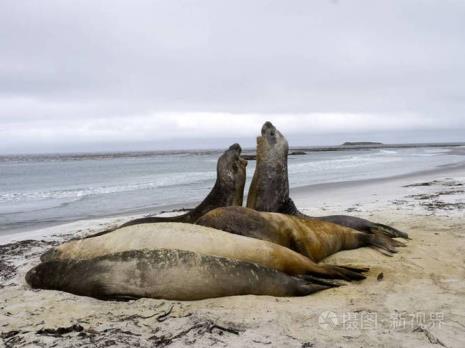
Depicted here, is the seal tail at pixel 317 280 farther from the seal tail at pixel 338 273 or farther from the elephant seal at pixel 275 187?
the elephant seal at pixel 275 187

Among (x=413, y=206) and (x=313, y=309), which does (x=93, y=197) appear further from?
(x=313, y=309)

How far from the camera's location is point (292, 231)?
17.7ft

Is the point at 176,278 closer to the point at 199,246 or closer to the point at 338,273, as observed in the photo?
the point at 199,246

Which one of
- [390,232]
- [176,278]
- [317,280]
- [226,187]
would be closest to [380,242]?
[390,232]

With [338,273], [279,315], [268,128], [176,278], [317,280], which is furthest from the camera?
[268,128]

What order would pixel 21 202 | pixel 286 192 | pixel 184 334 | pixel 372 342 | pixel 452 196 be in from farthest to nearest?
pixel 21 202, pixel 452 196, pixel 286 192, pixel 184 334, pixel 372 342

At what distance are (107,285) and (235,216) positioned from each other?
5.15ft

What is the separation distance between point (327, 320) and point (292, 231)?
184 cm

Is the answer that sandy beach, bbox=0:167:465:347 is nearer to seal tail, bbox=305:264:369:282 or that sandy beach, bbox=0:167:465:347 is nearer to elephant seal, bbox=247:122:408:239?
seal tail, bbox=305:264:369:282

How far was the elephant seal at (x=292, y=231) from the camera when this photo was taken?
201 inches

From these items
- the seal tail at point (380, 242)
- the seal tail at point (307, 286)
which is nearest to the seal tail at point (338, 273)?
the seal tail at point (307, 286)

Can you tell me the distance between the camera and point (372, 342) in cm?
315

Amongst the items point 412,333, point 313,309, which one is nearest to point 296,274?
point 313,309

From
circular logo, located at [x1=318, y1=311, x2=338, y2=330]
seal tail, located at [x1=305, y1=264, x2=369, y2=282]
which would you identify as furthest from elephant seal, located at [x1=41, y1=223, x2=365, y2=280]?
circular logo, located at [x1=318, y1=311, x2=338, y2=330]
